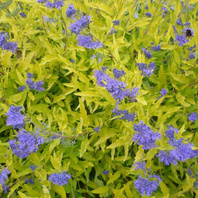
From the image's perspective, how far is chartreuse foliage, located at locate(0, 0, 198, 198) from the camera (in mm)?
1648

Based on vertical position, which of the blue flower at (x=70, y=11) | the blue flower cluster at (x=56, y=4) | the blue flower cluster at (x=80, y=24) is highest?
the blue flower cluster at (x=56, y=4)

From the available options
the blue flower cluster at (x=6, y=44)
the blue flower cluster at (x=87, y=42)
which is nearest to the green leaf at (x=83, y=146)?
the blue flower cluster at (x=87, y=42)

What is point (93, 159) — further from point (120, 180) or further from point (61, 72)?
point (61, 72)

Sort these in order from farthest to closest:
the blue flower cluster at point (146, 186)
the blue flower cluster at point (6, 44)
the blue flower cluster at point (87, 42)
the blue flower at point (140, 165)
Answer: the blue flower cluster at point (6, 44) → the blue flower cluster at point (87, 42) → the blue flower at point (140, 165) → the blue flower cluster at point (146, 186)

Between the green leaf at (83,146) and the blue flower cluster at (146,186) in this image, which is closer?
the blue flower cluster at (146,186)

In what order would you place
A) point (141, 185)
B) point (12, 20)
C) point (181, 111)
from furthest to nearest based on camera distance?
1. point (181, 111)
2. point (12, 20)
3. point (141, 185)

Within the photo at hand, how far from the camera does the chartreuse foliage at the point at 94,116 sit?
165 centimetres

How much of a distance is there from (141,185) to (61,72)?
5.16ft

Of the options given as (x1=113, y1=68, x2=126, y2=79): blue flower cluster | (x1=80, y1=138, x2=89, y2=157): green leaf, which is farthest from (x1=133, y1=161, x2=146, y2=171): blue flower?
(x1=113, y1=68, x2=126, y2=79): blue flower cluster

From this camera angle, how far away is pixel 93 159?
2.15 meters

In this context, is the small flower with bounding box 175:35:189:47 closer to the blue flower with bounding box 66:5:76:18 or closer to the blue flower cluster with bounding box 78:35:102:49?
the blue flower cluster with bounding box 78:35:102:49

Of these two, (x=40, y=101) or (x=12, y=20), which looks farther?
(x=40, y=101)

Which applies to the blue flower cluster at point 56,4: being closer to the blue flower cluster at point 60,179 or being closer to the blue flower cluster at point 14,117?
the blue flower cluster at point 14,117

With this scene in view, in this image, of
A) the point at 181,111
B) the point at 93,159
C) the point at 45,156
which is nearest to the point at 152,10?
the point at 181,111
